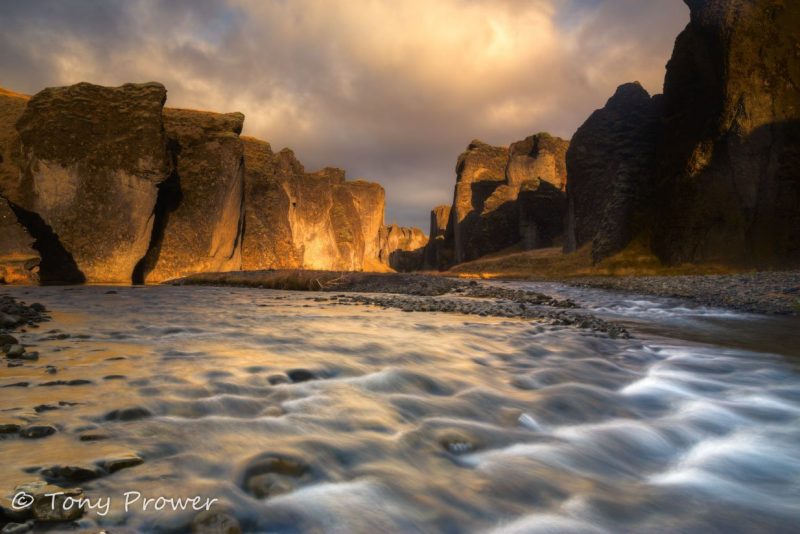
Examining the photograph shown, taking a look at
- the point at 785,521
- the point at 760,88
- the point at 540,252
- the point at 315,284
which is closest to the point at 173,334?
the point at 785,521

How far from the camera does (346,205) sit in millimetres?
58500

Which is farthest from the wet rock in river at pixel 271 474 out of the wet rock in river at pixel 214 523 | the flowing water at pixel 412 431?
the wet rock in river at pixel 214 523

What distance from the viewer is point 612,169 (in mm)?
28312

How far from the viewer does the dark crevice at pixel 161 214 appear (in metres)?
18.8

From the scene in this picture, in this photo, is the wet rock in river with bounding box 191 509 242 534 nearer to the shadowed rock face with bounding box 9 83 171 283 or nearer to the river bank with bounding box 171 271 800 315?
the river bank with bounding box 171 271 800 315

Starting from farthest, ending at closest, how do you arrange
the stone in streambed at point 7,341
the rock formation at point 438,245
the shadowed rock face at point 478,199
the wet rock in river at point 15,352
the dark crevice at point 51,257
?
the rock formation at point 438,245 < the shadowed rock face at point 478,199 < the dark crevice at point 51,257 < the stone in streambed at point 7,341 < the wet rock in river at point 15,352

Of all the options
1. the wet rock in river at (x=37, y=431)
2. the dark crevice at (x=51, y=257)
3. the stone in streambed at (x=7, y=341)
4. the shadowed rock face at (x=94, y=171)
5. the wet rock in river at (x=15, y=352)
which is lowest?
the wet rock in river at (x=37, y=431)

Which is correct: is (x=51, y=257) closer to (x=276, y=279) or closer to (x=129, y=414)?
(x=276, y=279)

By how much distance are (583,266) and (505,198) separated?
955 inches

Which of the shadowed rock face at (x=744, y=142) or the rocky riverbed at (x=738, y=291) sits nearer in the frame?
the rocky riverbed at (x=738, y=291)

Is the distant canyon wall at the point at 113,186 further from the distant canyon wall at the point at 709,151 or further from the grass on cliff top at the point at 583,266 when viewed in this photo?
the distant canyon wall at the point at 709,151

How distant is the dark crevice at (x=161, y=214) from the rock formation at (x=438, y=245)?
42668 millimetres

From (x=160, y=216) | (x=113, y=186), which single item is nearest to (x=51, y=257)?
(x=113, y=186)

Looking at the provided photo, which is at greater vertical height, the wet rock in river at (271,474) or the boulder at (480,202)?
the boulder at (480,202)
